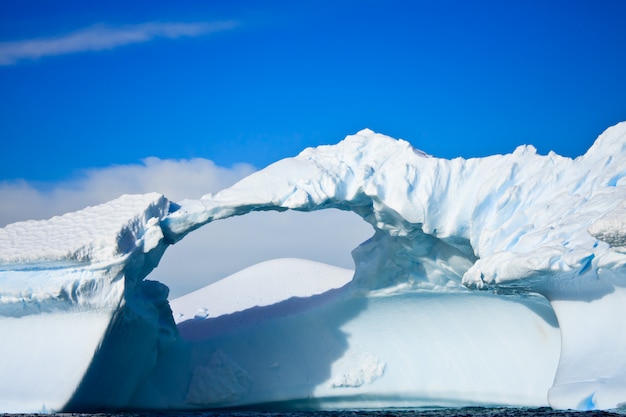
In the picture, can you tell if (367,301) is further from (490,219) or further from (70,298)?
(70,298)

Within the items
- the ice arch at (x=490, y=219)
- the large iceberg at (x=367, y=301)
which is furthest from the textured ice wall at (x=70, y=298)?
the ice arch at (x=490, y=219)

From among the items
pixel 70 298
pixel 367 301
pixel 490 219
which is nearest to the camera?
pixel 70 298

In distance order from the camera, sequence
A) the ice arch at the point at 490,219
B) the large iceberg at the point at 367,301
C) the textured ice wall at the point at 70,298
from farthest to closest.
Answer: the textured ice wall at the point at 70,298 → the large iceberg at the point at 367,301 → the ice arch at the point at 490,219

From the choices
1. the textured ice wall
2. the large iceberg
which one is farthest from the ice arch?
the textured ice wall

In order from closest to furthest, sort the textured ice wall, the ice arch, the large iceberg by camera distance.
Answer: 1. the ice arch
2. the large iceberg
3. the textured ice wall

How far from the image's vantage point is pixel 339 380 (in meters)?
14.6

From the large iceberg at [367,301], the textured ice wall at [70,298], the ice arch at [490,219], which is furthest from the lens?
the textured ice wall at [70,298]

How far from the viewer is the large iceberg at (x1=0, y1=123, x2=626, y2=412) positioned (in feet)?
34.6

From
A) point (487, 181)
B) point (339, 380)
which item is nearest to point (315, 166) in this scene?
point (487, 181)

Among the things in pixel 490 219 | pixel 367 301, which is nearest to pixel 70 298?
pixel 367 301

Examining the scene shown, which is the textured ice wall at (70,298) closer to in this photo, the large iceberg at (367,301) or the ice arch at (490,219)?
the large iceberg at (367,301)

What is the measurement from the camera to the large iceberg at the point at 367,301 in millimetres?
10539

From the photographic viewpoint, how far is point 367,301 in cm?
1463

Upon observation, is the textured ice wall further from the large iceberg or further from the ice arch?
the ice arch
